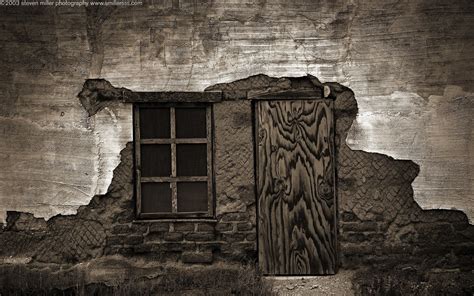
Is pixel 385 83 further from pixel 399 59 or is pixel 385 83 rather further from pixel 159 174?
pixel 159 174

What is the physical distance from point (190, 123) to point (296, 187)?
110cm

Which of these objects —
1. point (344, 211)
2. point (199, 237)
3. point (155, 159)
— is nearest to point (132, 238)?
point (199, 237)

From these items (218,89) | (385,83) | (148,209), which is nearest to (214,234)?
(148,209)

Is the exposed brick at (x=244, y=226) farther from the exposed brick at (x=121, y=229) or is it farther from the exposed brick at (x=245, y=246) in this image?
the exposed brick at (x=121, y=229)

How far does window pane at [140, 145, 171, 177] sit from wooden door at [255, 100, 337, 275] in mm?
821

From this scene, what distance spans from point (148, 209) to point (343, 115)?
1.92m

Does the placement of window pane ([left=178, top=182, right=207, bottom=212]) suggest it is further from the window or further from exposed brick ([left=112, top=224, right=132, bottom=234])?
exposed brick ([left=112, top=224, right=132, bottom=234])

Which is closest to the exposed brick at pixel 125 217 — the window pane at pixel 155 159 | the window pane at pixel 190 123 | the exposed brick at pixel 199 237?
the window pane at pixel 155 159

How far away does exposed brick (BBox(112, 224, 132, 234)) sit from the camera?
21.1 ft

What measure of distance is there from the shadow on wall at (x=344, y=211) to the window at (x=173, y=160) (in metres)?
0.15

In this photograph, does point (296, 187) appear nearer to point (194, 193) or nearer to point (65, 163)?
point (194, 193)

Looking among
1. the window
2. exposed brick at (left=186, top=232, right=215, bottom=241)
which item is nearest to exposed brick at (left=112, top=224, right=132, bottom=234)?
the window

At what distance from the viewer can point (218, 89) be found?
643 cm

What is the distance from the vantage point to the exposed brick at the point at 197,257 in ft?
21.1
